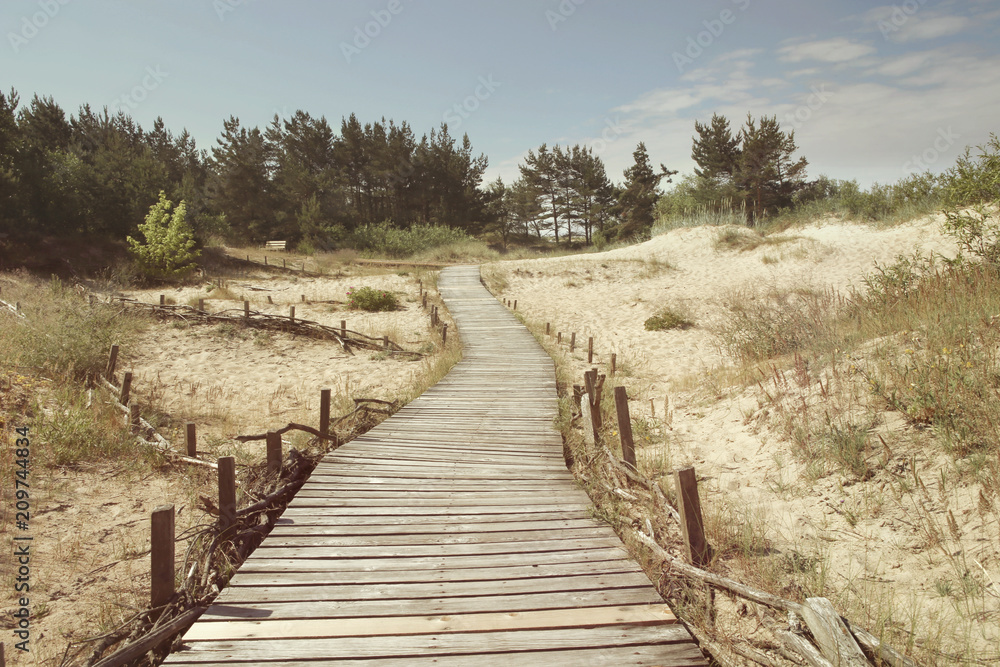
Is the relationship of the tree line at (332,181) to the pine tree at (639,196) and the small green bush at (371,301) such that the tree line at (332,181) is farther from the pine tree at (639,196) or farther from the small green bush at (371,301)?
the small green bush at (371,301)

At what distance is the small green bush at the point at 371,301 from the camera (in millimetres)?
16984

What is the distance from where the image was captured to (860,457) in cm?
474

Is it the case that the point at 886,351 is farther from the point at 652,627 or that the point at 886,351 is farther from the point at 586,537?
the point at 652,627

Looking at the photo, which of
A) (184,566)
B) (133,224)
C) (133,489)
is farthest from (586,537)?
(133,224)

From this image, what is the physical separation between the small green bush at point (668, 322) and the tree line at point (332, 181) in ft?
72.1

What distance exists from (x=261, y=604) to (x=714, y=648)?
98.5 inches

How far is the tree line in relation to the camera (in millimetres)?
23469

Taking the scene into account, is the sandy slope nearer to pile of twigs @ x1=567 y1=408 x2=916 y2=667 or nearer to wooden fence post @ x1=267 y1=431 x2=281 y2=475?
pile of twigs @ x1=567 y1=408 x2=916 y2=667

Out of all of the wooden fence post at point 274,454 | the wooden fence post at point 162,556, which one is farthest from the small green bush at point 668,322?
the wooden fence post at point 162,556

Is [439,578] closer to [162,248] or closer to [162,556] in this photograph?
[162,556]

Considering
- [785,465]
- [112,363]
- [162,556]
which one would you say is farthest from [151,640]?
[112,363]

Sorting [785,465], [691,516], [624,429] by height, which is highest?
[624,429]

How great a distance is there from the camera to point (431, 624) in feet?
9.32

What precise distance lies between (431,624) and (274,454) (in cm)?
254
